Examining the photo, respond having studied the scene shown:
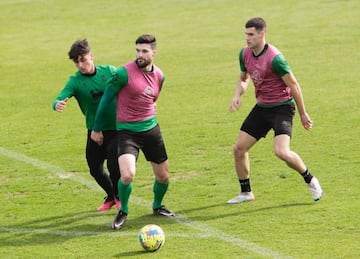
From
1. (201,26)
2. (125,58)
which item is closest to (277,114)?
(125,58)

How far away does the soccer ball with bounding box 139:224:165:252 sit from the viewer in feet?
34.8

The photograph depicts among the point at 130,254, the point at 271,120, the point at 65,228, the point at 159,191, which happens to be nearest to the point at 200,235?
the point at 130,254

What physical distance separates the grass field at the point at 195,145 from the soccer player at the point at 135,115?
688 millimetres

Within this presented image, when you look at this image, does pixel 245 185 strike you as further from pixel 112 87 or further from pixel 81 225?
pixel 112 87

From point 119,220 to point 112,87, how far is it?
1.71 m

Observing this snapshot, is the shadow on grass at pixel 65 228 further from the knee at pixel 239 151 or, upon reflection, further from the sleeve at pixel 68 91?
the sleeve at pixel 68 91

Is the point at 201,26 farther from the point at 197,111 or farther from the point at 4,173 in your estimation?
the point at 4,173

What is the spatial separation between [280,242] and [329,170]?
3.51 metres

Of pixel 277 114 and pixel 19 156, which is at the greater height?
pixel 277 114

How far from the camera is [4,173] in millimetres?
14922

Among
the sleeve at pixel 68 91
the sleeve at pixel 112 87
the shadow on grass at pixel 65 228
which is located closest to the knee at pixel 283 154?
the shadow on grass at pixel 65 228

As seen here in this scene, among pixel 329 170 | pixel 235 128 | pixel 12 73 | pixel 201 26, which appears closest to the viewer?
pixel 329 170

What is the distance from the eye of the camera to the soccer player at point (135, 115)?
454 inches

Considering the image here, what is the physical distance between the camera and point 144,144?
1191cm
